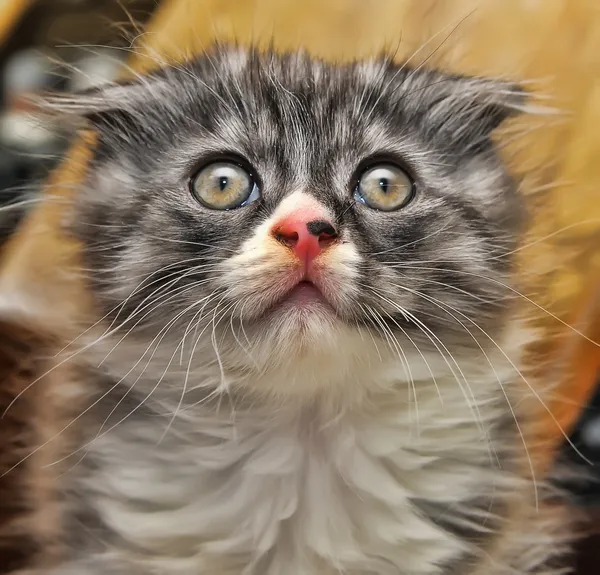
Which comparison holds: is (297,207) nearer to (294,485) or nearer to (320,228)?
(320,228)

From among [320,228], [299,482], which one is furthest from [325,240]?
[299,482]

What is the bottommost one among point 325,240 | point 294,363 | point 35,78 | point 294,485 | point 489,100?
point 294,485

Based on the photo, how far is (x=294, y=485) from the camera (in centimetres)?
79

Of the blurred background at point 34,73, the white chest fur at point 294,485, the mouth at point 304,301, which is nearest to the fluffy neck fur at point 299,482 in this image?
the white chest fur at point 294,485

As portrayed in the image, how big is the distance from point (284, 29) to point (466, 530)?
0.71 meters

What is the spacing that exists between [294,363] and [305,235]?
0.15 meters

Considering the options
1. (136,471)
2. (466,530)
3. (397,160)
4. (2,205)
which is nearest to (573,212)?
(397,160)

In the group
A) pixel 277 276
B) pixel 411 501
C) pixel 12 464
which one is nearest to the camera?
pixel 277 276

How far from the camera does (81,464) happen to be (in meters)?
0.83

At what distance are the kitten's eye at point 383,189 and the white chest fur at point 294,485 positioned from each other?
0.22m

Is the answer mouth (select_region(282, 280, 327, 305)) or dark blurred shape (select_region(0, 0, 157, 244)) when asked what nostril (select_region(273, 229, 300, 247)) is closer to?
mouth (select_region(282, 280, 327, 305))

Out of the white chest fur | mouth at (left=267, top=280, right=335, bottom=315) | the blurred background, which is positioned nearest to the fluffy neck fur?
the white chest fur

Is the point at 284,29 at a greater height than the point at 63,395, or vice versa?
the point at 284,29

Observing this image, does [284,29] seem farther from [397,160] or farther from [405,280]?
[405,280]
